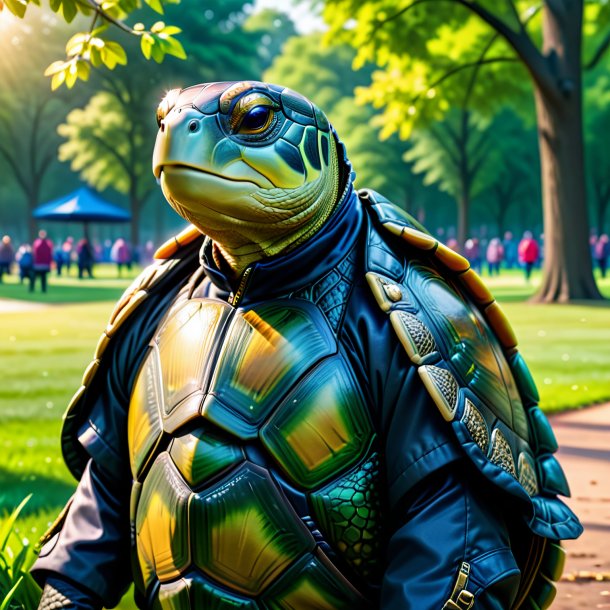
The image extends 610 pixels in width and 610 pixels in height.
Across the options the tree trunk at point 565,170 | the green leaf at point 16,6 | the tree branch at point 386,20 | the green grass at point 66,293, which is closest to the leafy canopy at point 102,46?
the green leaf at point 16,6

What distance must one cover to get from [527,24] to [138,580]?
21.3 meters

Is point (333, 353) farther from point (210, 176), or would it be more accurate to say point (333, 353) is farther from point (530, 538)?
point (530, 538)

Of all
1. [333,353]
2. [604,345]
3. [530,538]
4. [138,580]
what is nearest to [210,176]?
[333,353]

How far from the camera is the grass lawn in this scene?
18.4ft

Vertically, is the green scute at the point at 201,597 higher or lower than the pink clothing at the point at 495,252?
higher

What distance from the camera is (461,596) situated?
207 centimetres

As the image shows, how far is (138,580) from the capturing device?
244 centimetres

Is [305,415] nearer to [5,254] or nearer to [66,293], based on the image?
[66,293]

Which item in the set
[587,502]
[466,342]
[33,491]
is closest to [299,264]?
[466,342]

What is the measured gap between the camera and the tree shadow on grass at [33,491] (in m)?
5.02

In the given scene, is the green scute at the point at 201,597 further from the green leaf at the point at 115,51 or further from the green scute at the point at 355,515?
the green leaf at the point at 115,51

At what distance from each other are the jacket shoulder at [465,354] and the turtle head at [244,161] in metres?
0.28

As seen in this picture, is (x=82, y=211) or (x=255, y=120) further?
(x=82, y=211)

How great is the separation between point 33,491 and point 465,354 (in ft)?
12.5
